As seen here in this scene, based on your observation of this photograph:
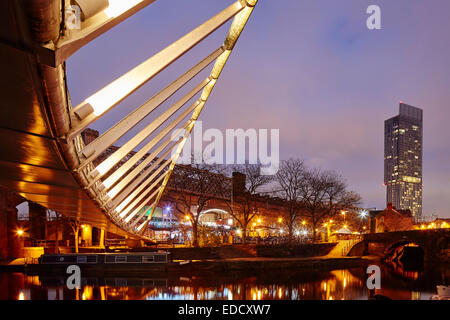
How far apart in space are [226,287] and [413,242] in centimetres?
2812

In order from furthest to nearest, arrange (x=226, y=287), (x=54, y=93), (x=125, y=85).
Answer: (x=226, y=287) < (x=125, y=85) < (x=54, y=93)

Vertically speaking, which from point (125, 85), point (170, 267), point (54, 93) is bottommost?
point (170, 267)

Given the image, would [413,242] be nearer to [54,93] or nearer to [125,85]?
[125,85]

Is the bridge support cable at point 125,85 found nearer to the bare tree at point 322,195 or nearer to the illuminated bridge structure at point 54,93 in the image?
the illuminated bridge structure at point 54,93

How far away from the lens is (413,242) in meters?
40.5

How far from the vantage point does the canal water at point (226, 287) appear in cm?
2069

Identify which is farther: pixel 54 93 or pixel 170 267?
pixel 170 267

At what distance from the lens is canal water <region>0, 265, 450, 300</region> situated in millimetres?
20688

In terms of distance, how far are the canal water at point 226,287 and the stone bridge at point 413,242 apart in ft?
36.1

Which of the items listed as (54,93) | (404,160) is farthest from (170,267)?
(404,160)

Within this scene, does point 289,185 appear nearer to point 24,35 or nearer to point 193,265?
point 193,265

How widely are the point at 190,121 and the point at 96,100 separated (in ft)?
56.1

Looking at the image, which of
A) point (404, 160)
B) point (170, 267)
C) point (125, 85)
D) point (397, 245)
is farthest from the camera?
point (404, 160)

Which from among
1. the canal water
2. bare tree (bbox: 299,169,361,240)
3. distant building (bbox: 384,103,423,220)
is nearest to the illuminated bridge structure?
the canal water
